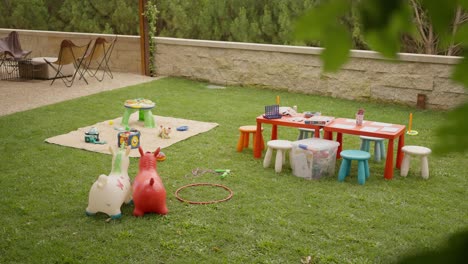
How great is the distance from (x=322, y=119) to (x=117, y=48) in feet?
21.9

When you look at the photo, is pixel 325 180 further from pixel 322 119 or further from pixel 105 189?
pixel 105 189

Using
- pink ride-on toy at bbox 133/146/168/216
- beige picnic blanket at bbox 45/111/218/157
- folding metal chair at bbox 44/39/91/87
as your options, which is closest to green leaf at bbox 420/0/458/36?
pink ride-on toy at bbox 133/146/168/216

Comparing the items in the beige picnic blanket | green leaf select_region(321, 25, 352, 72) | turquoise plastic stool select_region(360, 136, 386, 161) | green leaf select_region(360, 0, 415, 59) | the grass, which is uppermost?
green leaf select_region(360, 0, 415, 59)

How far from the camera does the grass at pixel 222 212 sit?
3611mm

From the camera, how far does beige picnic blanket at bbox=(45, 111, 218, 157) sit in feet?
19.9

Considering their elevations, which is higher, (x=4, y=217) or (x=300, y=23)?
(x=300, y=23)

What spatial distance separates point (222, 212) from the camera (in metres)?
4.26

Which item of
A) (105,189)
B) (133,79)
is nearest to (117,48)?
(133,79)

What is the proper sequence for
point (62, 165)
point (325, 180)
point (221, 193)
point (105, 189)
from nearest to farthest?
point (105, 189), point (221, 193), point (325, 180), point (62, 165)

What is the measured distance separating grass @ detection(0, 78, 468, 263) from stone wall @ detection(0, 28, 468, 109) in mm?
1792

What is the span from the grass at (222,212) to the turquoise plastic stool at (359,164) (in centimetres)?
9

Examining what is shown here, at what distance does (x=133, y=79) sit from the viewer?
10.4 metres

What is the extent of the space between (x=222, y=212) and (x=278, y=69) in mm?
5488

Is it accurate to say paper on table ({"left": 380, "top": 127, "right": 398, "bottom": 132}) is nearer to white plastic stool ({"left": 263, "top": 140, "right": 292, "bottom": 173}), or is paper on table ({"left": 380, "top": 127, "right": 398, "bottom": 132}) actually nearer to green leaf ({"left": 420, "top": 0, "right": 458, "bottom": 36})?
white plastic stool ({"left": 263, "top": 140, "right": 292, "bottom": 173})
